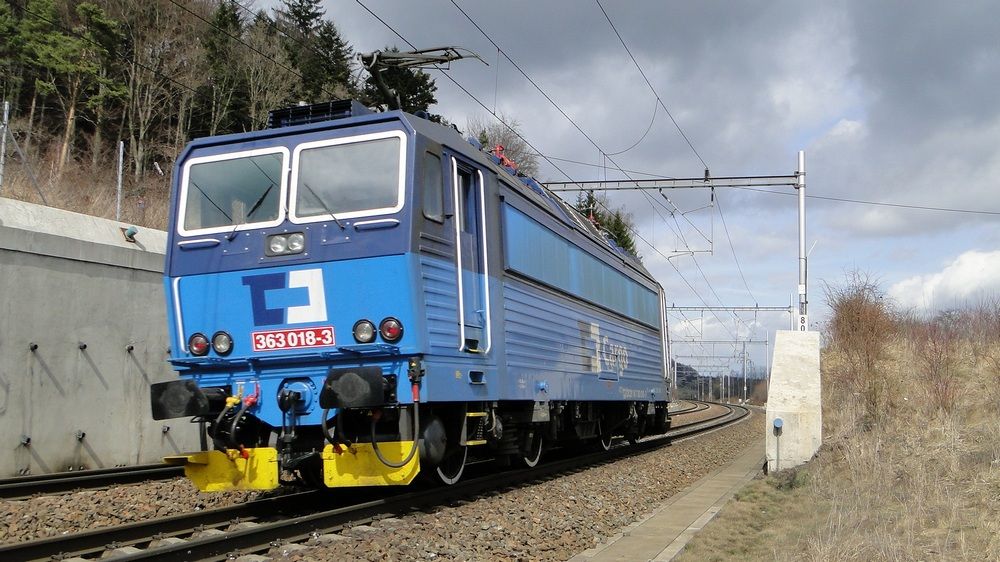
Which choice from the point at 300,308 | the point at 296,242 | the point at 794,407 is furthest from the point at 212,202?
the point at 794,407

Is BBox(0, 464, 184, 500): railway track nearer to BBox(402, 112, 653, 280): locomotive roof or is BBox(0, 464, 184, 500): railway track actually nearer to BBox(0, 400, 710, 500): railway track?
BBox(0, 400, 710, 500): railway track

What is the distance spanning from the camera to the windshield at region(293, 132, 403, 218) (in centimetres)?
748

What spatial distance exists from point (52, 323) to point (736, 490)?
908 cm

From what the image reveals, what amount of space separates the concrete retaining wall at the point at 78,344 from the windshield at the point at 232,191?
11.7ft

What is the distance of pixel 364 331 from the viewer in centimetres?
719

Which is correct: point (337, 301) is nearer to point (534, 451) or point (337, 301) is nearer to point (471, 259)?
point (471, 259)

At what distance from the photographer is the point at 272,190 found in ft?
25.7

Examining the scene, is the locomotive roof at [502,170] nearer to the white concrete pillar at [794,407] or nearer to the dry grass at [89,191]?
the white concrete pillar at [794,407]

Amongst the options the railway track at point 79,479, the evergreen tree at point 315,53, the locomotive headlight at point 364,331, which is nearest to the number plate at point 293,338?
the locomotive headlight at point 364,331

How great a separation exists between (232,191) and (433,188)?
6.40 feet

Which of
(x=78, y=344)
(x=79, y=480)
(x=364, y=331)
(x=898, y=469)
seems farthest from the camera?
(x=78, y=344)

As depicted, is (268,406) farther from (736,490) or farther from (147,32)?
(147,32)

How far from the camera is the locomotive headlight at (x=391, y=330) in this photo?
280 inches

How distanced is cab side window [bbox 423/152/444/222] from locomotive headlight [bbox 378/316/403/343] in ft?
3.42
